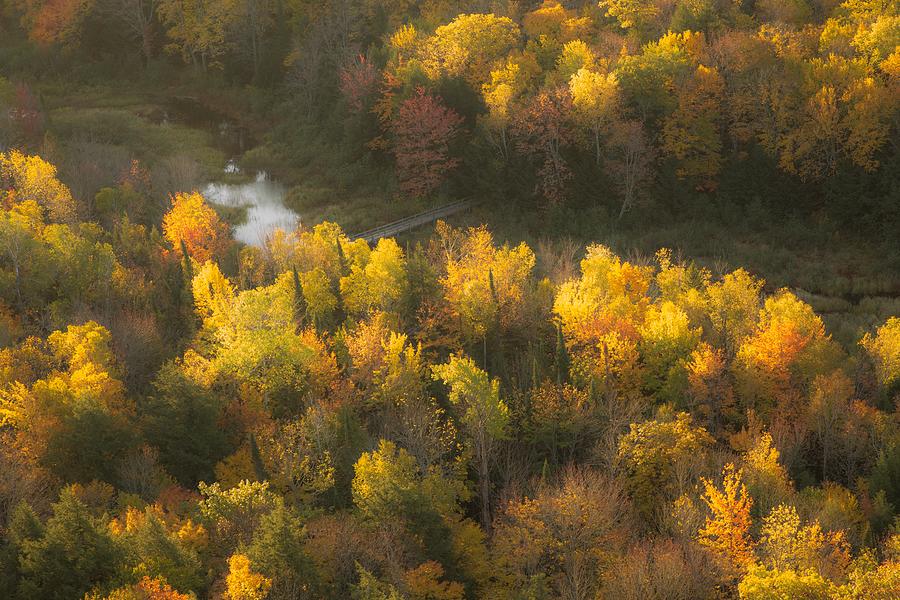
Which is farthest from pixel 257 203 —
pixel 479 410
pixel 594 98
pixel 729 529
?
pixel 729 529

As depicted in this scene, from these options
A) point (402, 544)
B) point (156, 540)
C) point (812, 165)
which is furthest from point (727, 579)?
point (812, 165)

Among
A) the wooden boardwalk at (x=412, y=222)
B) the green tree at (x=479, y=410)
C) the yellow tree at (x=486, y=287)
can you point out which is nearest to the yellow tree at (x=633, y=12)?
the wooden boardwalk at (x=412, y=222)

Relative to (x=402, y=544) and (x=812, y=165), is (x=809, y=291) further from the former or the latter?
(x=402, y=544)

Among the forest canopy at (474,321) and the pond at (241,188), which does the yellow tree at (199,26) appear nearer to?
the pond at (241,188)

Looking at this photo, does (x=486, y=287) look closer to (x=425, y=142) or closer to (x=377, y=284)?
(x=377, y=284)

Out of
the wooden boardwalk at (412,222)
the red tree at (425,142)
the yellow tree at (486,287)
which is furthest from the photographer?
the red tree at (425,142)

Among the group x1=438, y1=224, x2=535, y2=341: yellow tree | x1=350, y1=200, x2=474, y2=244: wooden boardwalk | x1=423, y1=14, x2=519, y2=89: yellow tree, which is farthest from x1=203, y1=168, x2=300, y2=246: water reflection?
x1=423, y1=14, x2=519, y2=89: yellow tree
